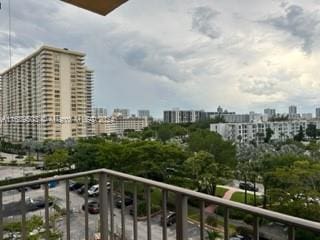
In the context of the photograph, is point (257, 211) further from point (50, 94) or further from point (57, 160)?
point (57, 160)

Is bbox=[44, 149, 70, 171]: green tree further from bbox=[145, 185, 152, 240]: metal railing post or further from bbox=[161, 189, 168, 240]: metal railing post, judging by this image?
bbox=[161, 189, 168, 240]: metal railing post

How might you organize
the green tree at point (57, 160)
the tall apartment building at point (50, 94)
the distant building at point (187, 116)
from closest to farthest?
the tall apartment building at point (50, 94), the green tree at point (57, 160), the distant building at point (187, 116)

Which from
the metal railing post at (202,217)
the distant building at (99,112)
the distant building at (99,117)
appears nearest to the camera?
the metal railing post at (202,217)

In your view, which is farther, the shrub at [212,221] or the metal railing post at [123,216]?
the metal railing post at [123,216]

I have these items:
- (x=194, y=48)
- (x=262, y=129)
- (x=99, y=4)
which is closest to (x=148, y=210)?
(x=99, y=4)

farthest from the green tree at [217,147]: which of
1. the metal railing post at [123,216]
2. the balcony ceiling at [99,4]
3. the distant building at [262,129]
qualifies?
the metal railing post at [123,216]

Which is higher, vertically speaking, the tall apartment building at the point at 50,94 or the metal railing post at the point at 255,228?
the tall apartment building at the point at 50,94

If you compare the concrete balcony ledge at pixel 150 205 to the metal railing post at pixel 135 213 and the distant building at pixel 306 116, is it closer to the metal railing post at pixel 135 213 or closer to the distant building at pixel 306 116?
the metal railing post at pixel 135 213

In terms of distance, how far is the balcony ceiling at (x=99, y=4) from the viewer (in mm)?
1799

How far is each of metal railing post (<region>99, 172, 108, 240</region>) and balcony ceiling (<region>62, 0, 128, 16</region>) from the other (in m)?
0.99

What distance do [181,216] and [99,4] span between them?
1.35m

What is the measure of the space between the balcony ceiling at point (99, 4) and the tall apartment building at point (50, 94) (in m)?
5.22

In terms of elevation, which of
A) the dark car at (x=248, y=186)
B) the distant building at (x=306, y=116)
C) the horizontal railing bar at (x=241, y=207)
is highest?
the distant building at (x=306, y=116)

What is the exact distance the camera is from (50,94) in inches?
310
